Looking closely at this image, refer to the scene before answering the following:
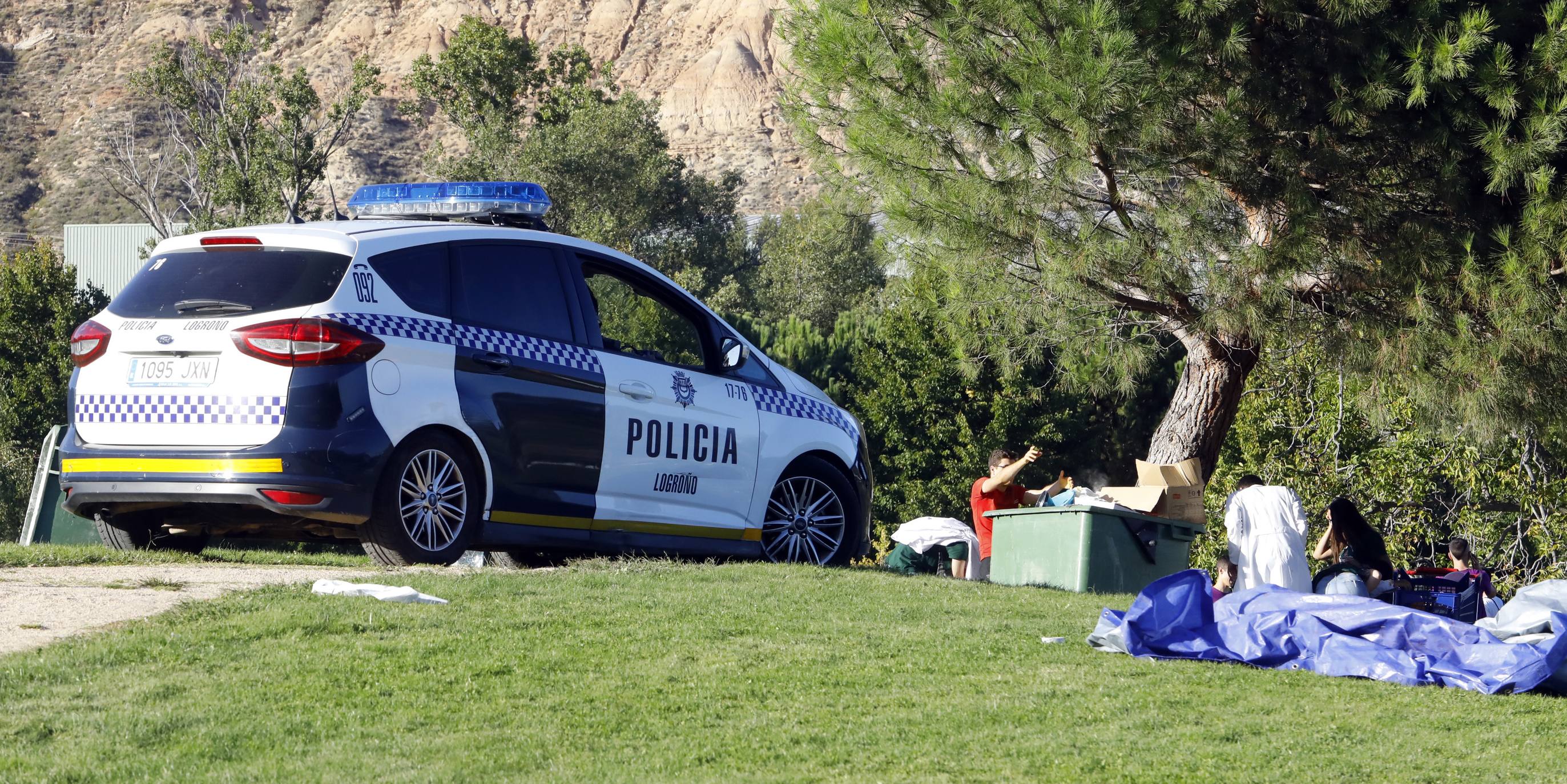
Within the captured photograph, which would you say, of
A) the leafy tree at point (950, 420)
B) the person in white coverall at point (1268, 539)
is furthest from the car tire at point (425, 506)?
the leafy tree at point (950, 420)

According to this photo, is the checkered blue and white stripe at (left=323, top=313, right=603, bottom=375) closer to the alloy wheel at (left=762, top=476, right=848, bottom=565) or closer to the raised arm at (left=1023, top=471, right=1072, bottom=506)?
the alloy wheel at (left=762, top=476, right=848, bottom=565)

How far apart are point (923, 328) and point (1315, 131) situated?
2221 cm

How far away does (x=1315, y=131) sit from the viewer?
12.4 meters

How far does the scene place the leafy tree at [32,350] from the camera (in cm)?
3912

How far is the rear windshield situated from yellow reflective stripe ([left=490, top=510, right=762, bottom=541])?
1.50 metres

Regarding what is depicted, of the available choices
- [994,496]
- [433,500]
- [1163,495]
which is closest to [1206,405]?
[994,496]

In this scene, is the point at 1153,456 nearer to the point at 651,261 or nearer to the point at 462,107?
the point at 651,261

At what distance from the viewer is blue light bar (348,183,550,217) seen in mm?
8969

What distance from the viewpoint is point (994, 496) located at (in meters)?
11.8

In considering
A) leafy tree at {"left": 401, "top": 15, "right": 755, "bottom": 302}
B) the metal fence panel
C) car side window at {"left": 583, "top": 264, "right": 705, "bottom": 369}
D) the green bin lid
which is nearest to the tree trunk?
the green bin lid

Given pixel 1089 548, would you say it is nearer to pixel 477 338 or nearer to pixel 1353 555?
pixel 1353 555

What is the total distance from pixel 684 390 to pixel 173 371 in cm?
280

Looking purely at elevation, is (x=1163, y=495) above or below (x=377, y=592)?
above

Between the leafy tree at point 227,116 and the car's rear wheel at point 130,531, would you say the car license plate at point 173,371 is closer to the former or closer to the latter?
the car's rear wheel at point 130,531
